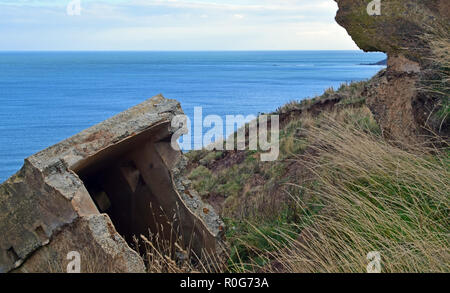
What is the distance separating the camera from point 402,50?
690cm

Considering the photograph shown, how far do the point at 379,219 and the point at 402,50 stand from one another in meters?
3.40

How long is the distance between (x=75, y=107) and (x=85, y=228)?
59.4 metres

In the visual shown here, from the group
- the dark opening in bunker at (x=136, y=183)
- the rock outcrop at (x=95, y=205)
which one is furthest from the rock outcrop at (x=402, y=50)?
the dark opening in bunker at (x=136, y=183)

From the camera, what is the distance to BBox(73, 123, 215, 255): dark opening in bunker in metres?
5.76

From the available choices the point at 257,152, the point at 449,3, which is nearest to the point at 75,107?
the point at 257,152

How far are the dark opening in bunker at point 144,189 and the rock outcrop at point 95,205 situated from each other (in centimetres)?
1

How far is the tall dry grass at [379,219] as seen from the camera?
372 cm

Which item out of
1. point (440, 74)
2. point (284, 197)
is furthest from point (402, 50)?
point (284, 197)

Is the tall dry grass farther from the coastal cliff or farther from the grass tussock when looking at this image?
the grass tussock

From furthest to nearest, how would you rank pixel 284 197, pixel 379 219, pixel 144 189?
pixel 284 197 → pixel 144 189 → pixel 379 219

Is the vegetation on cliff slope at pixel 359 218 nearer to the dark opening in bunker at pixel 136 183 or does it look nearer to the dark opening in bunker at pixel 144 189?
the dark opening in bunker at pixel 144 189

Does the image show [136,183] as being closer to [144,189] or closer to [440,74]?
[144,189]

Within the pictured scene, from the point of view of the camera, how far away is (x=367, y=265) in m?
3.63
